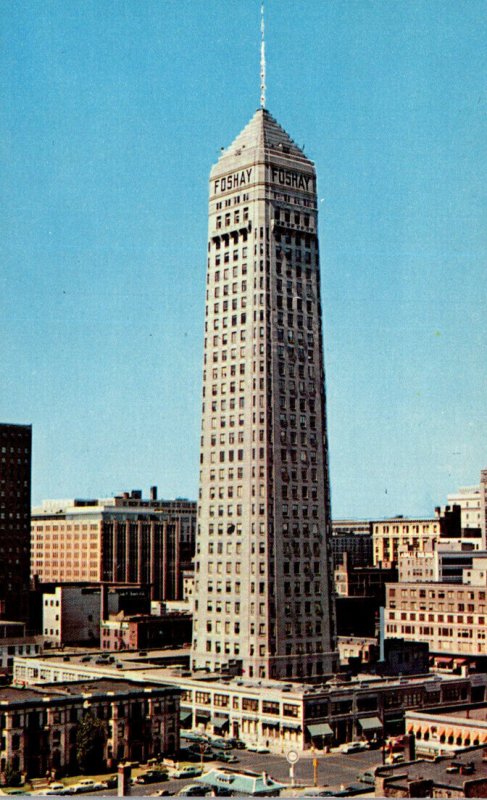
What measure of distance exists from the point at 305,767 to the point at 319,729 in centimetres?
1387

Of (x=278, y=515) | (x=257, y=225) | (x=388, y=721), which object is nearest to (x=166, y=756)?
(x=388, y=721)

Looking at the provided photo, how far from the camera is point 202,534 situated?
190 metres

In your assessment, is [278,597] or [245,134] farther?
[245,134]

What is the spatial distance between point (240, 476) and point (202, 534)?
507 inches

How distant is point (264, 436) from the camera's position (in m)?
182

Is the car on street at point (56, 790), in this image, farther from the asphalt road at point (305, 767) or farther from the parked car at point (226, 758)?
the parked car at point (226, 758)

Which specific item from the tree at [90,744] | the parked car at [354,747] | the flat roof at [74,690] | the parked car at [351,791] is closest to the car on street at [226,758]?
the flat roof at [74,690]

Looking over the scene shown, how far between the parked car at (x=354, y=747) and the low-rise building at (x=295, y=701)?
2.03 metres

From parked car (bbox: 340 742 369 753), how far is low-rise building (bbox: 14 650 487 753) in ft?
6.67

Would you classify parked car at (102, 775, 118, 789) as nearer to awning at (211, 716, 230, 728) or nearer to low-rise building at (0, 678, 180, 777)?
low-rise building at (0, 678, 180, 777)

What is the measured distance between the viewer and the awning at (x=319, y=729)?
154m

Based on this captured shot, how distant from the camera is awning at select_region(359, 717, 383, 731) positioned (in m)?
162

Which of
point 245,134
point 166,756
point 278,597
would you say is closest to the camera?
point 166,756

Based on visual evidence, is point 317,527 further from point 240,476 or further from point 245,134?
point 245,134
